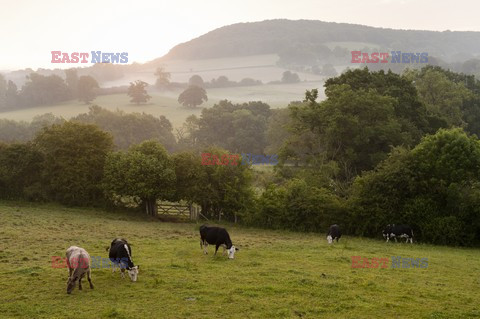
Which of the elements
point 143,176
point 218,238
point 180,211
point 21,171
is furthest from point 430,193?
point 21,171

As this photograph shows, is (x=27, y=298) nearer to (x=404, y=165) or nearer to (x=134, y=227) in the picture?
(x=134, y=227)

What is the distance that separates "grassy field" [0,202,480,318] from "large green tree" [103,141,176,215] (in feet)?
32.6

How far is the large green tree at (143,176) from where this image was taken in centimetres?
3544

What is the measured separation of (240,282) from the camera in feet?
51.6

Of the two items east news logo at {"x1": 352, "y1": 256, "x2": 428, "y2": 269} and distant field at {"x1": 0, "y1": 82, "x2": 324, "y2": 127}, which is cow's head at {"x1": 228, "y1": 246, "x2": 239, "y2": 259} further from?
distant field at {"x1": 0, "y1": 82, "x2": 324, "y2": 127}

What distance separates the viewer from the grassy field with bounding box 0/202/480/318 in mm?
13055

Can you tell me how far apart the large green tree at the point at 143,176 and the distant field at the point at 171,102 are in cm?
7022

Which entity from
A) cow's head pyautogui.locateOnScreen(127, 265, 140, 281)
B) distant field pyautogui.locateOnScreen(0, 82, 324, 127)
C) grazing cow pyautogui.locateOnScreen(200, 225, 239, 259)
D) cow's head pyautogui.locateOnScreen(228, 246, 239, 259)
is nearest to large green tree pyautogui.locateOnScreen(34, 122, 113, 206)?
grazing cow pyautogui.locateOnScreen(200, 225, 239, 259)

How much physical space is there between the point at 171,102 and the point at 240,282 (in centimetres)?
12342

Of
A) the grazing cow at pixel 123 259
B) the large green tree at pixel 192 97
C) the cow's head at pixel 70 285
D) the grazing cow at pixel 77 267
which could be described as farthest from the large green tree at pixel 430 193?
the large green tree at pixel 192 97

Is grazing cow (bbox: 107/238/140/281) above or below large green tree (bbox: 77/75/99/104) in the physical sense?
below

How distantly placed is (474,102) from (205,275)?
65.9 metres

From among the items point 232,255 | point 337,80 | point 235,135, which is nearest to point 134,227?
point 232,255

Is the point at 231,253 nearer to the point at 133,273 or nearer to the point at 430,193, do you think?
the point at 133,273
